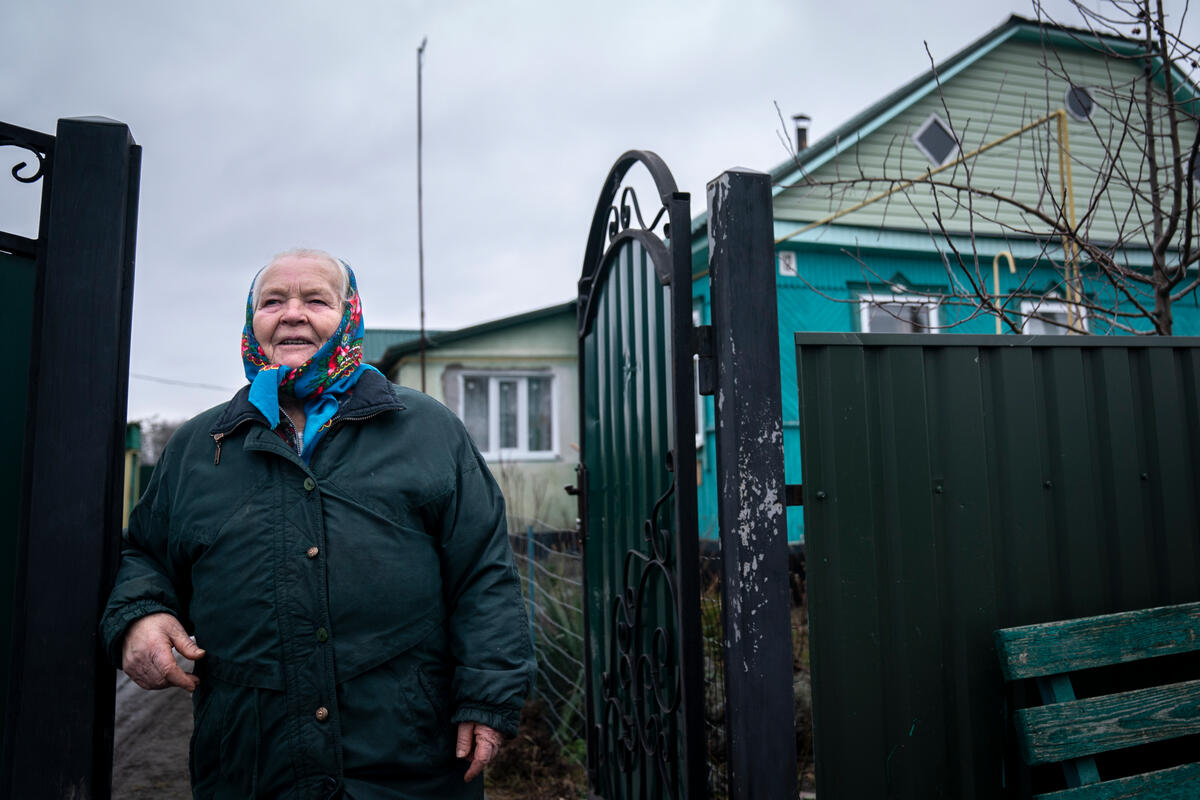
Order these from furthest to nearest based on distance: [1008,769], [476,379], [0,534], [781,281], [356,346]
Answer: [476,379]
[781,281]
[1008,769]
[356,346]
[0,534]

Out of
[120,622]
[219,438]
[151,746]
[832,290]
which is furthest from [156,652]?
[832,290]

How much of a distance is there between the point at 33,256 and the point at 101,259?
185mm

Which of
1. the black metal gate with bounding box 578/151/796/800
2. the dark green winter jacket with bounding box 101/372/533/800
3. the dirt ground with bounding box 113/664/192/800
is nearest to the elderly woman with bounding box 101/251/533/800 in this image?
the dark green winter jacket with bounding box 101/372/533/800

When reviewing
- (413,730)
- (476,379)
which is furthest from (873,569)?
(476,379)

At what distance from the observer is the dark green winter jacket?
6.17 ft

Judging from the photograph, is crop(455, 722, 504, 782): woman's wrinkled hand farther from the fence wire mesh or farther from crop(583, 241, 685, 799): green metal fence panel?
the fence wire mesh

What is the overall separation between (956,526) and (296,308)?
1.95m

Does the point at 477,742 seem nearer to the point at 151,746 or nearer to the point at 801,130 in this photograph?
the point at 151,746

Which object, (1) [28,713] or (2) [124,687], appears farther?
(2) [124,687]

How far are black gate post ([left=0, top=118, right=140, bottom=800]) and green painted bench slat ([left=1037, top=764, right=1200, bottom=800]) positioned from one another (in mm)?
2425

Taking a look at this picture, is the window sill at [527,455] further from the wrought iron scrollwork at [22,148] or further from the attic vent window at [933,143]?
the wrought iron scrollwork at [22,148]

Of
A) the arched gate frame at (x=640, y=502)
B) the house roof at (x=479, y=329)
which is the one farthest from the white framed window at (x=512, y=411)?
the arched gate frame at (x=640, y=502)

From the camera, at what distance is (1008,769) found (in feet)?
7.82

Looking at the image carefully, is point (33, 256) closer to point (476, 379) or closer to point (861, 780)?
point (861, 780)
